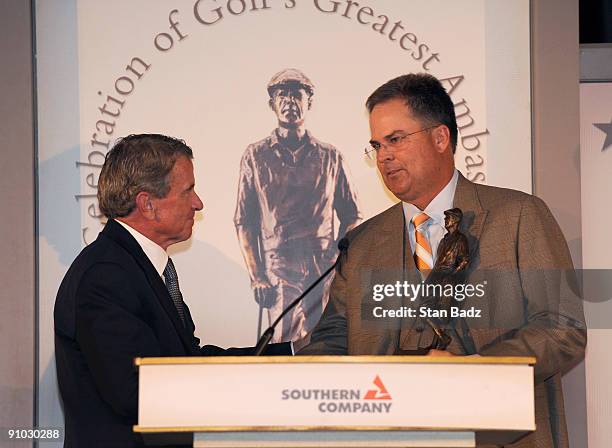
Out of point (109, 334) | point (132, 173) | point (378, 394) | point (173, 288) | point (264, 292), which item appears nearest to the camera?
point (378, 394)

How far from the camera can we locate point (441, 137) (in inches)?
140

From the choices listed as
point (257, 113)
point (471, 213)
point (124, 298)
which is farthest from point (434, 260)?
point (124, 298)

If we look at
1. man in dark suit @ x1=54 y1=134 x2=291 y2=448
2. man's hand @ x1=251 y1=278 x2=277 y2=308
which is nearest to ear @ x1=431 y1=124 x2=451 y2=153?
man's hand @ x1=251 y1=278 x2=277 y2=308

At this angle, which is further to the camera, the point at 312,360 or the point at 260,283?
the point at 260,283

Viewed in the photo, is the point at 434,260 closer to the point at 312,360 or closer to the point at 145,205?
the point at 145,205

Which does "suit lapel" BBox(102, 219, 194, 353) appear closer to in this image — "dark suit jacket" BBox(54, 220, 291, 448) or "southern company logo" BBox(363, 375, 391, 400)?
"dark suit jacket" BBox(54, 220, 291, 448)

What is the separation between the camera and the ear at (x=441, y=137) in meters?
3.54

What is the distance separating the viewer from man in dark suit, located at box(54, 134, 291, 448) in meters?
2.65

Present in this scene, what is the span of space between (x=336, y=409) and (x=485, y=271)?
132 cm

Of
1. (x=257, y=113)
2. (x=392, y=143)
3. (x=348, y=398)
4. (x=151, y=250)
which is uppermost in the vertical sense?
(x=257, y=113)

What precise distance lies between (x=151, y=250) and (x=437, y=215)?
102cm

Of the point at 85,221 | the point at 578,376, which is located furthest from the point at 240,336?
the point at 578,376

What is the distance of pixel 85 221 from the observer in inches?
143

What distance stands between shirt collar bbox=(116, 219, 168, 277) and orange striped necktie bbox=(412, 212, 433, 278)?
2.95 ft
